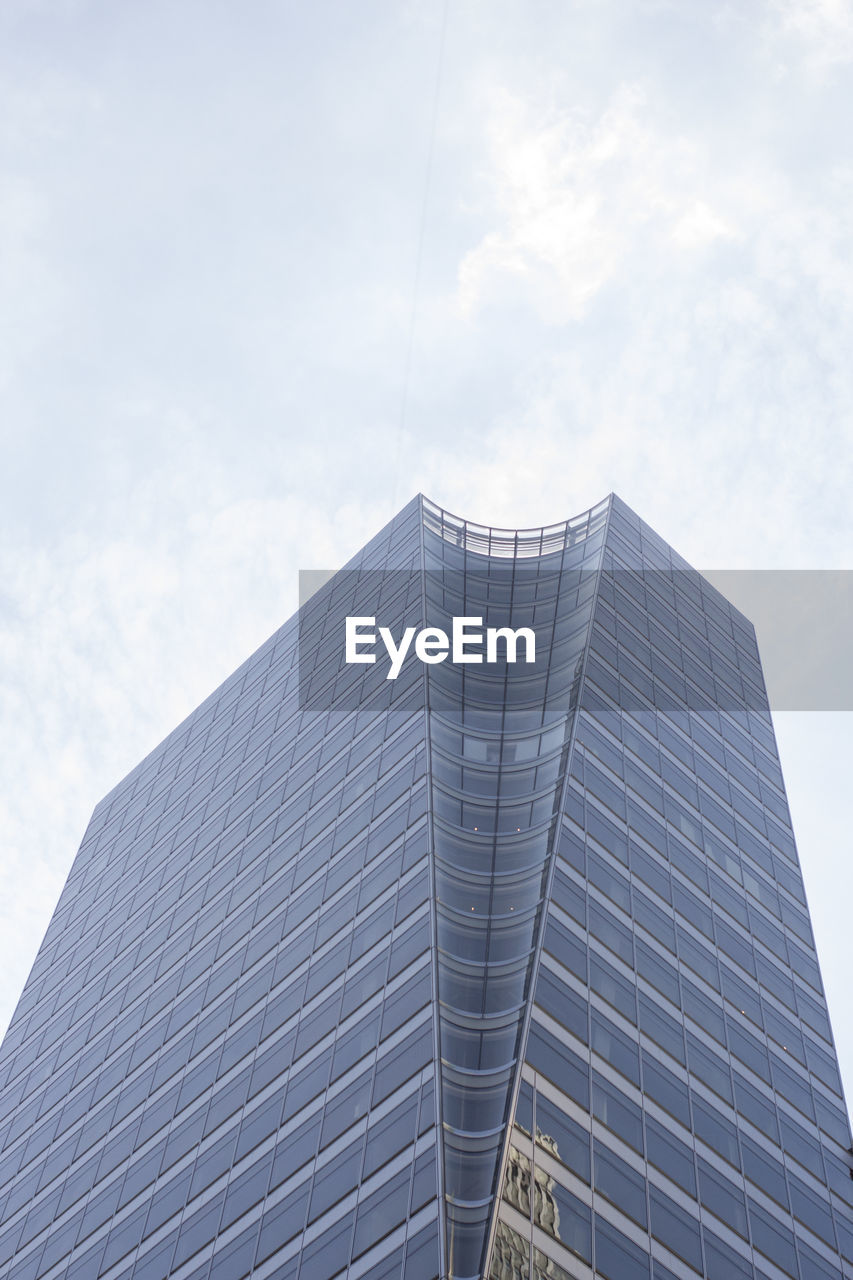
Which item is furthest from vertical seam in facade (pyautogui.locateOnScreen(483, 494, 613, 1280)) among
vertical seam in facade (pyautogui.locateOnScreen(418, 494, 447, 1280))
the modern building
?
vertical seam in facade (pyautogui.locateOnScreen(418, 494, 447, 1280))

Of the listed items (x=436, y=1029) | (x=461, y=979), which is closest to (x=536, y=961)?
(x=461, y=979)

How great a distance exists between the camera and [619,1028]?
145 feet

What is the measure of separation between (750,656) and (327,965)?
1584 inches

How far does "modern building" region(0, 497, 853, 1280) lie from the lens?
38688 mm

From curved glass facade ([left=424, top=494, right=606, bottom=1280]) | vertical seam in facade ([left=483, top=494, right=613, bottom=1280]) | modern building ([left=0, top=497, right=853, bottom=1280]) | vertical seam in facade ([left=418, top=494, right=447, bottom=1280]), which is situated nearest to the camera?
vertical seam in facade ([left=418, top=494, right=447, bottom=1280])

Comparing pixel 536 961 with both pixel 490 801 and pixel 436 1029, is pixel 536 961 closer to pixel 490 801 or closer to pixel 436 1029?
pixel 436 1029

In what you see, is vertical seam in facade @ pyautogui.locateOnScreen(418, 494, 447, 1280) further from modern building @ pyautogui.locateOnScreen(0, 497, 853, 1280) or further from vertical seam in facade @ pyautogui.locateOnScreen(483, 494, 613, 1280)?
vertical seam in facade @ pyautogui.locateOnScreen(483, 494, 613, 1280)

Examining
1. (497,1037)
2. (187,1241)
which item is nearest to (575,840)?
(497,1037)

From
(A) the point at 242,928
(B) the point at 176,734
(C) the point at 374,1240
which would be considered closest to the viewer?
(C) the point at 374,1240

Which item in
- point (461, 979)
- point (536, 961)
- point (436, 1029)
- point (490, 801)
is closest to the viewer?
point (436, 1029)

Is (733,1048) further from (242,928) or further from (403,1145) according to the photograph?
(242,928)

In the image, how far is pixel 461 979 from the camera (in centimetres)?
4212

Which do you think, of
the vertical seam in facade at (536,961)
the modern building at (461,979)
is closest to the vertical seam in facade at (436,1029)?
the modern building at (461,979)

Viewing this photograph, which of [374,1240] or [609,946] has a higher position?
[609,946]
